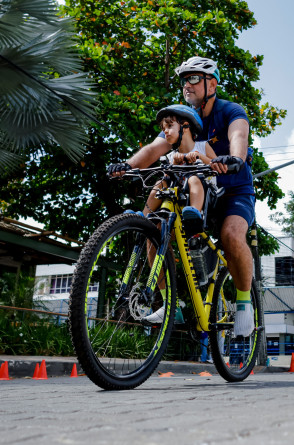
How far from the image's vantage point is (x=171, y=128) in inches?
142

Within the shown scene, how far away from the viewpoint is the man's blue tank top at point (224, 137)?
3850 millimetres

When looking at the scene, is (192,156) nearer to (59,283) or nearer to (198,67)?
(198,67)

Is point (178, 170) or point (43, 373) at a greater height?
point (178, 170)

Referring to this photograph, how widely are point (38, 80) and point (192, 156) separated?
5784mm

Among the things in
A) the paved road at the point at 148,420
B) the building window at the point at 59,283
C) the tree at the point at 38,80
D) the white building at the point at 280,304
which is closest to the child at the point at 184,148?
the paved road at the point at 148,420

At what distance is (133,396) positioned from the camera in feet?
8.30

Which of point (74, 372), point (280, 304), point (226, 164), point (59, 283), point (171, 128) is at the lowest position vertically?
point (74, 372)

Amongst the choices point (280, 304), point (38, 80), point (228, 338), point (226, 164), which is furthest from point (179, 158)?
point (280, 304)

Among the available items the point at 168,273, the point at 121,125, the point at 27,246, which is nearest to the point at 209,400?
the point at 168,273

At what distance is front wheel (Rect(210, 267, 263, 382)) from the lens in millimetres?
3904

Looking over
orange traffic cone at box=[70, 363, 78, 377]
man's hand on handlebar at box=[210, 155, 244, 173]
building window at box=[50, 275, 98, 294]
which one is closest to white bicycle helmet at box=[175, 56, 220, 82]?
man's hand on handlebar at box=[210, 155, 244, 173]

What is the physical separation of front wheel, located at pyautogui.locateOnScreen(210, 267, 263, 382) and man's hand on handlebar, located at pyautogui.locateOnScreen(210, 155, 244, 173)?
1128mm

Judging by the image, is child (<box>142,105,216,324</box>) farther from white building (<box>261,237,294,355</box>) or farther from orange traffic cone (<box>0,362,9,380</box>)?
white building (<box>261,237,294,355</box>)

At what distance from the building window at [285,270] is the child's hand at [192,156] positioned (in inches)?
1561
